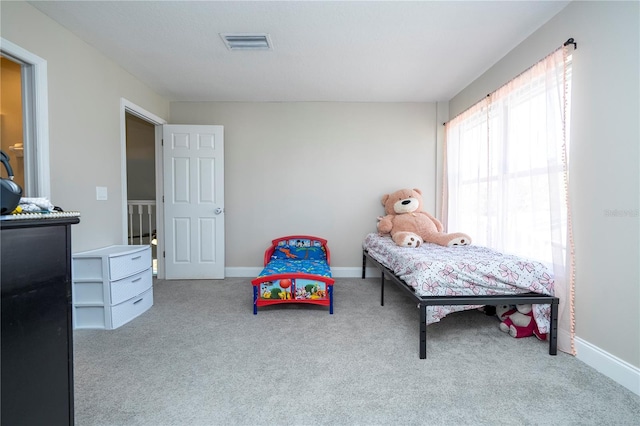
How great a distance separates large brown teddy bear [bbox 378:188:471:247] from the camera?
281cm

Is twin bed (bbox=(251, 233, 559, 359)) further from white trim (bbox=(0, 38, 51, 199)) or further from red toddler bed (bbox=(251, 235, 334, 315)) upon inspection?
white trim (bbox=(0, 38, 51, 199))

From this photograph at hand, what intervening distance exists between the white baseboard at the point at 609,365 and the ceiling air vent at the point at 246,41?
10.6 ft

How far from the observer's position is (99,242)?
2.55 meters

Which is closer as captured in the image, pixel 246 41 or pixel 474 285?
pixel 474 285

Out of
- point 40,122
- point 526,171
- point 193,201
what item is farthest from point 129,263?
point 526,171

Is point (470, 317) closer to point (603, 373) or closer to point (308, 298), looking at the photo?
point (603, 373)

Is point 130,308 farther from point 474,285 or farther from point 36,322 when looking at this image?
point 474,285

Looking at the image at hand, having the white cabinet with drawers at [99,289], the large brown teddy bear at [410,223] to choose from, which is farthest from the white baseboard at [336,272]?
the white cabinet with drawers at [99,289]

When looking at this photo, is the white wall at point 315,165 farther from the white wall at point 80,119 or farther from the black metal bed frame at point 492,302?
the black metal bed frame at point 492,302

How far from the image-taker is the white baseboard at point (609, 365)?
1.50 m

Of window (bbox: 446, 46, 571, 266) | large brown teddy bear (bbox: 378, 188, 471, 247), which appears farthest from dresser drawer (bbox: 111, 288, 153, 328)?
window (bbox: 446, 46, 571, 266)

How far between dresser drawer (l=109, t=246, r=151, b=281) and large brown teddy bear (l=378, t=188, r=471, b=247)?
8.36 ft

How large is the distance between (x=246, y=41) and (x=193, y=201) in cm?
215

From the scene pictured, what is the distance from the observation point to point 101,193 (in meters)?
2.56
